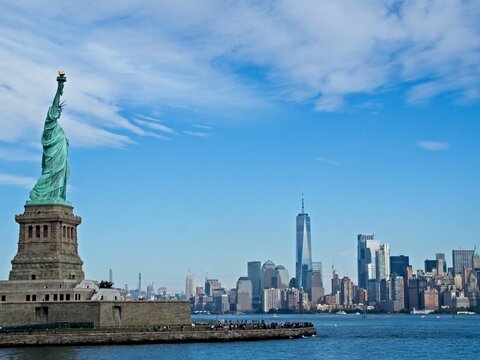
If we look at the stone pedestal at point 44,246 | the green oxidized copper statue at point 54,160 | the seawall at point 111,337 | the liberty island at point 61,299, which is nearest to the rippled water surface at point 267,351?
the seawall at point 111,337

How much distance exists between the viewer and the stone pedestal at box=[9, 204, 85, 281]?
10019 centimetres

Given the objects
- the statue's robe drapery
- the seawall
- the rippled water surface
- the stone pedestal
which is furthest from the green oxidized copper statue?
the rippled water surface

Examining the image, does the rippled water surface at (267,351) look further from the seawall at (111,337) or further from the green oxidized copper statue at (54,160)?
the green oxidized copper statue at (54,160)

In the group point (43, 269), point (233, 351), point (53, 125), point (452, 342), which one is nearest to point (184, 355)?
point (233, 351)

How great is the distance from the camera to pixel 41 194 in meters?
103

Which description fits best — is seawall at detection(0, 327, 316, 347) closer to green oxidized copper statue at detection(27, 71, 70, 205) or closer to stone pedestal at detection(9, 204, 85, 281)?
stone pedestal at detection(9, 204, 85, 281)

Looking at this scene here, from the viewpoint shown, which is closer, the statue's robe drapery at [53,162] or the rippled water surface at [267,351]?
the rippled water surface at [267,351]

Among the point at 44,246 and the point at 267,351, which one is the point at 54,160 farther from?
the point at 267,351

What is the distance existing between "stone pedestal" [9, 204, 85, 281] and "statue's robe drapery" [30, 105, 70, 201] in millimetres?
2309

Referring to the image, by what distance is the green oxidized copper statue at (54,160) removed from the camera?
103750mm

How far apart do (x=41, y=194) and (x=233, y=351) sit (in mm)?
32623

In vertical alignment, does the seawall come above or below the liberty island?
below

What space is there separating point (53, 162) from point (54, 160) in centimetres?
30

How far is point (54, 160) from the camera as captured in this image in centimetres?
10512
